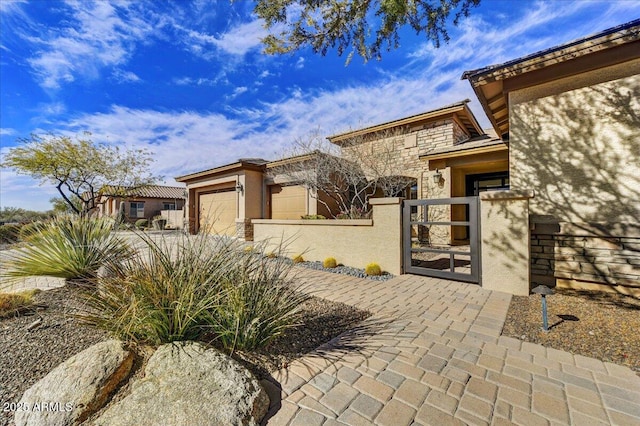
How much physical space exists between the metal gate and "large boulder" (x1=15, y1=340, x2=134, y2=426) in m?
5.33

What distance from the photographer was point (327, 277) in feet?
20.3

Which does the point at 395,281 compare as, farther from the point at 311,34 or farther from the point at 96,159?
the point at 96,159

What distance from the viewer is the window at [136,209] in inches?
1059

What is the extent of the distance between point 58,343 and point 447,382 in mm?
3794

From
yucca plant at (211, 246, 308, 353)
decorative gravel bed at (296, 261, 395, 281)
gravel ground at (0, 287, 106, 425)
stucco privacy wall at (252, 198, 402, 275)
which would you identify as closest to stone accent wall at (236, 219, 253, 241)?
stucco privacy wall at (252, 198, 402, 275)

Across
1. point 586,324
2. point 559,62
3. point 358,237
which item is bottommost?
point 586,324

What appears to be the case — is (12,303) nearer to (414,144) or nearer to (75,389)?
(75,389)

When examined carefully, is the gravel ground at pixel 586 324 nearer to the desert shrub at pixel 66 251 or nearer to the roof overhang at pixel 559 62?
the roof overhang at pixel 559 62

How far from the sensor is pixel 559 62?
4.88m

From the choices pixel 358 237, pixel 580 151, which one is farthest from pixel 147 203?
pixel 580 151

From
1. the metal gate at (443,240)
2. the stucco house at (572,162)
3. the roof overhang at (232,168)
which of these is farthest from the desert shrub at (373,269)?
the roof overhang at (232,168)

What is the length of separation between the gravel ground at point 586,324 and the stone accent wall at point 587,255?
11.2 inches

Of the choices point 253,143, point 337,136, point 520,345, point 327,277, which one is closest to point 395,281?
point 327,277

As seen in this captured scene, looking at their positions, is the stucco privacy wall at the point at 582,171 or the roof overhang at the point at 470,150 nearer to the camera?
the stucco privacy wall at the point at 582,171
